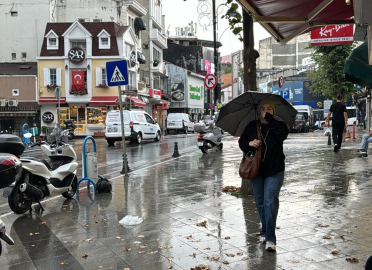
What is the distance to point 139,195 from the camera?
9.03 metres

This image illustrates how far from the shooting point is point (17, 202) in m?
7.50

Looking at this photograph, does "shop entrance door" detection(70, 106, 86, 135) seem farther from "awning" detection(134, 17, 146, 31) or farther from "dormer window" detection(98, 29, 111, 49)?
"awning" detection(134, 17, 146, 31)

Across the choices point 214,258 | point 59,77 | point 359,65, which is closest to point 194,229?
point 214,258

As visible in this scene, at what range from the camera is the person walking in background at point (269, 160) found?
538 centimetres

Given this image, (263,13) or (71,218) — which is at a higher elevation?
(263,13)

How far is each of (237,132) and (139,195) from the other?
3.47 metres

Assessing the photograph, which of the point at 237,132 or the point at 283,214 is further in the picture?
the point at 283,214

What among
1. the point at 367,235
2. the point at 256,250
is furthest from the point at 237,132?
the point at 367,235

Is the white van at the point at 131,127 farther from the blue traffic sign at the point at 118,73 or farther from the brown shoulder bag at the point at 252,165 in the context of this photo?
the brown shoulder bag at the point at 252,165

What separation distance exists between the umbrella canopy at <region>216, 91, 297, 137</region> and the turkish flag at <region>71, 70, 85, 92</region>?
121 ft

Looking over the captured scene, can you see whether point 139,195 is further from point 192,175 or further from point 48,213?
point 192,175

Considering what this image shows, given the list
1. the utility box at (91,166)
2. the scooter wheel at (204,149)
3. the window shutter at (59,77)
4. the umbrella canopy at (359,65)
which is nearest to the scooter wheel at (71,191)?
the utility box at (91,166)

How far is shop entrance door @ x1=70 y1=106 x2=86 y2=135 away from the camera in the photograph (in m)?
41.6

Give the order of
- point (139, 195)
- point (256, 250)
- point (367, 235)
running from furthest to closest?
1. point (139, 195)
2. point (367, 235)
3. point (256, 250)
